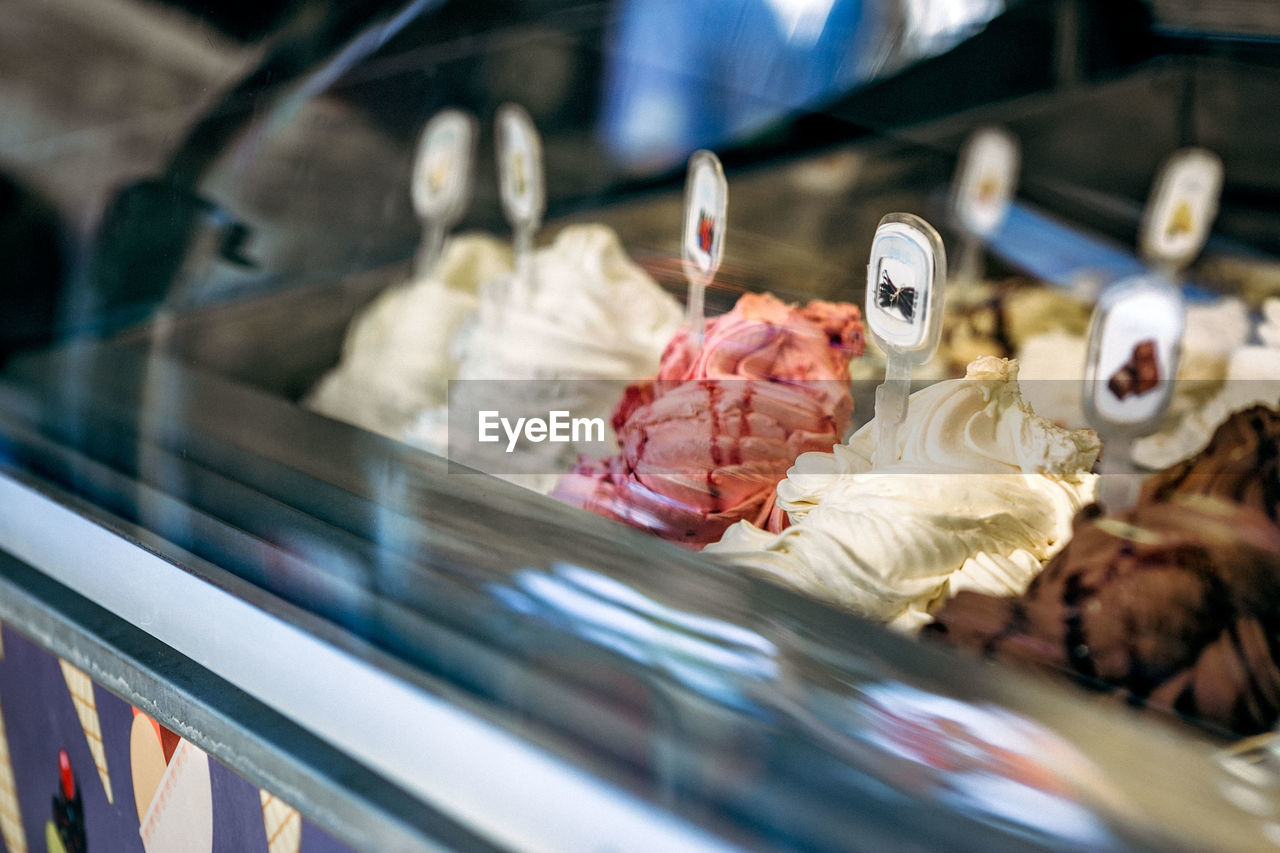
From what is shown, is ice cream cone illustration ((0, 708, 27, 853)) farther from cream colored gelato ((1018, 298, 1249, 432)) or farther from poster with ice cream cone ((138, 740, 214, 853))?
cream colored gelato ((1018, 298, 1249, 432))

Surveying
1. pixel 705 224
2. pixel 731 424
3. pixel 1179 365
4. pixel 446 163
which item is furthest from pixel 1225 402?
pixel 446 163

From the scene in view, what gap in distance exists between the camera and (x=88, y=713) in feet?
3.12

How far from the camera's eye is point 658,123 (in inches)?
58.2

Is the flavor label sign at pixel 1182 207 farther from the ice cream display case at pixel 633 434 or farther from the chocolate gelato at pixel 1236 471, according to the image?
the chocolate gelato at pixel 1236 471

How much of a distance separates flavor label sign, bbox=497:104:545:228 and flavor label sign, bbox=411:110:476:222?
0.19ft

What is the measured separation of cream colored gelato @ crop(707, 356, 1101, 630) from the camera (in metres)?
0.66

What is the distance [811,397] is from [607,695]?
12.2 inches

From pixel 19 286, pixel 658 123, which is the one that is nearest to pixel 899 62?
pixel 658 123

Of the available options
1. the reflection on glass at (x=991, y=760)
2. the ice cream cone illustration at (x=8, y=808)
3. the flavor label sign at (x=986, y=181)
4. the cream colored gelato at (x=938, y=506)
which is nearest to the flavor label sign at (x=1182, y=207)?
the flavor label sign at (x=986, y=181)

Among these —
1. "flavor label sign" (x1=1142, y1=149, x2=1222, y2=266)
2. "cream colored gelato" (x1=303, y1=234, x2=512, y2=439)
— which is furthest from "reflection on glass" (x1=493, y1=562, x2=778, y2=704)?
"flavor label sign" (x1=1142, y1=149, x2=1222, y2=266)

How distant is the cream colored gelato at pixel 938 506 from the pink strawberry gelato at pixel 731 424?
0.12 feet

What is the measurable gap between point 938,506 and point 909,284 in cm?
16

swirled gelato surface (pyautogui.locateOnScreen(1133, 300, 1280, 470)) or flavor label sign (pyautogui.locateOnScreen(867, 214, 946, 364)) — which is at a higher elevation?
flavor label sign (pyautogui.locateOnScreen(867, 214, 946, 364))

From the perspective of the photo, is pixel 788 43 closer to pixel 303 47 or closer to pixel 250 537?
pixel 303 47
